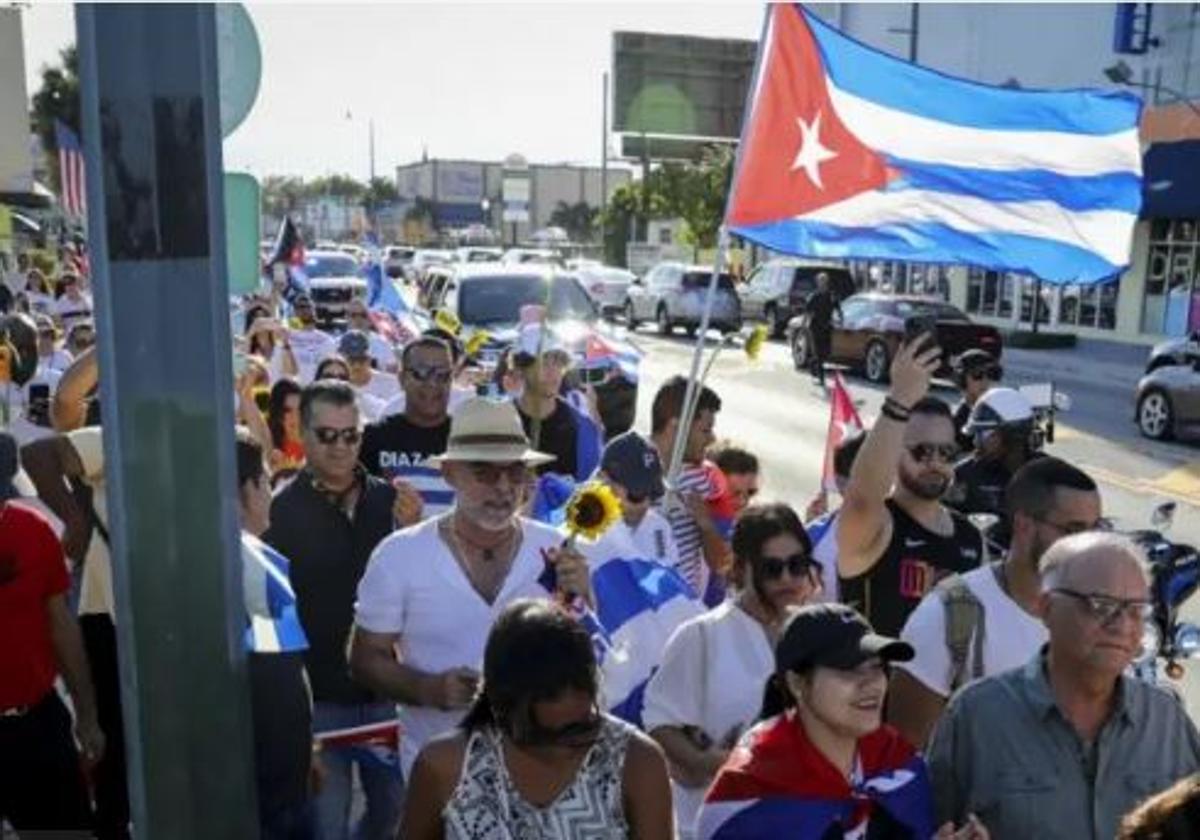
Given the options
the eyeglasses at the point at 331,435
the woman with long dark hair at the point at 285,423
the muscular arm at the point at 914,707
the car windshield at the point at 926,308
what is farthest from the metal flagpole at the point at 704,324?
the car windshield at the point at 926,308

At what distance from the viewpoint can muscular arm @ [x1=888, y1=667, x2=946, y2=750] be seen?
3.34m

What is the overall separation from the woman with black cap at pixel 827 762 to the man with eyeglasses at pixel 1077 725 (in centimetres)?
17

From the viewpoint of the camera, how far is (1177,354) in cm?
1603

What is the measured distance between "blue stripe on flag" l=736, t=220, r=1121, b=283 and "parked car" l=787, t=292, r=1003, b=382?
15.0m

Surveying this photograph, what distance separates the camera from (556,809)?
255 cm

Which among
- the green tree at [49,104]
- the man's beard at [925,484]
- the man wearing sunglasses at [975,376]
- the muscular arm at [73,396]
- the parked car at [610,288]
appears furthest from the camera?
the green tree at [49,104]

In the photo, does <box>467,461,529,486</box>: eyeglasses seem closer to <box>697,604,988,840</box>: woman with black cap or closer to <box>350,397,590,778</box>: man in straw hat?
<box>350,397,590,778</box>: man in straw hat

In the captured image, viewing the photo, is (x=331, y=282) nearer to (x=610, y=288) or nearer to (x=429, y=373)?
(x=610, y=288)

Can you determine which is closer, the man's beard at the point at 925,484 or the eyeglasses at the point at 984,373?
the man's beard at the point at 925,484

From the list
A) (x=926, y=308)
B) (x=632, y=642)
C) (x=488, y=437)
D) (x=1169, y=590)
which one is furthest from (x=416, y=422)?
(x=926, y=308)

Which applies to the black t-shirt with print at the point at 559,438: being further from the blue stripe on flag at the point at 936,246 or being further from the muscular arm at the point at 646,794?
the muscular arm at the point at 646,794

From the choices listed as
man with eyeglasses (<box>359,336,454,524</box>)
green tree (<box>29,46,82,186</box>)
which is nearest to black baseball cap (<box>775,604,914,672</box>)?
man with eyeglasses (<box>359,336,454,524</box>)

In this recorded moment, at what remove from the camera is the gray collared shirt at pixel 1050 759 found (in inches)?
109

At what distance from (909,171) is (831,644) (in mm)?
3287
